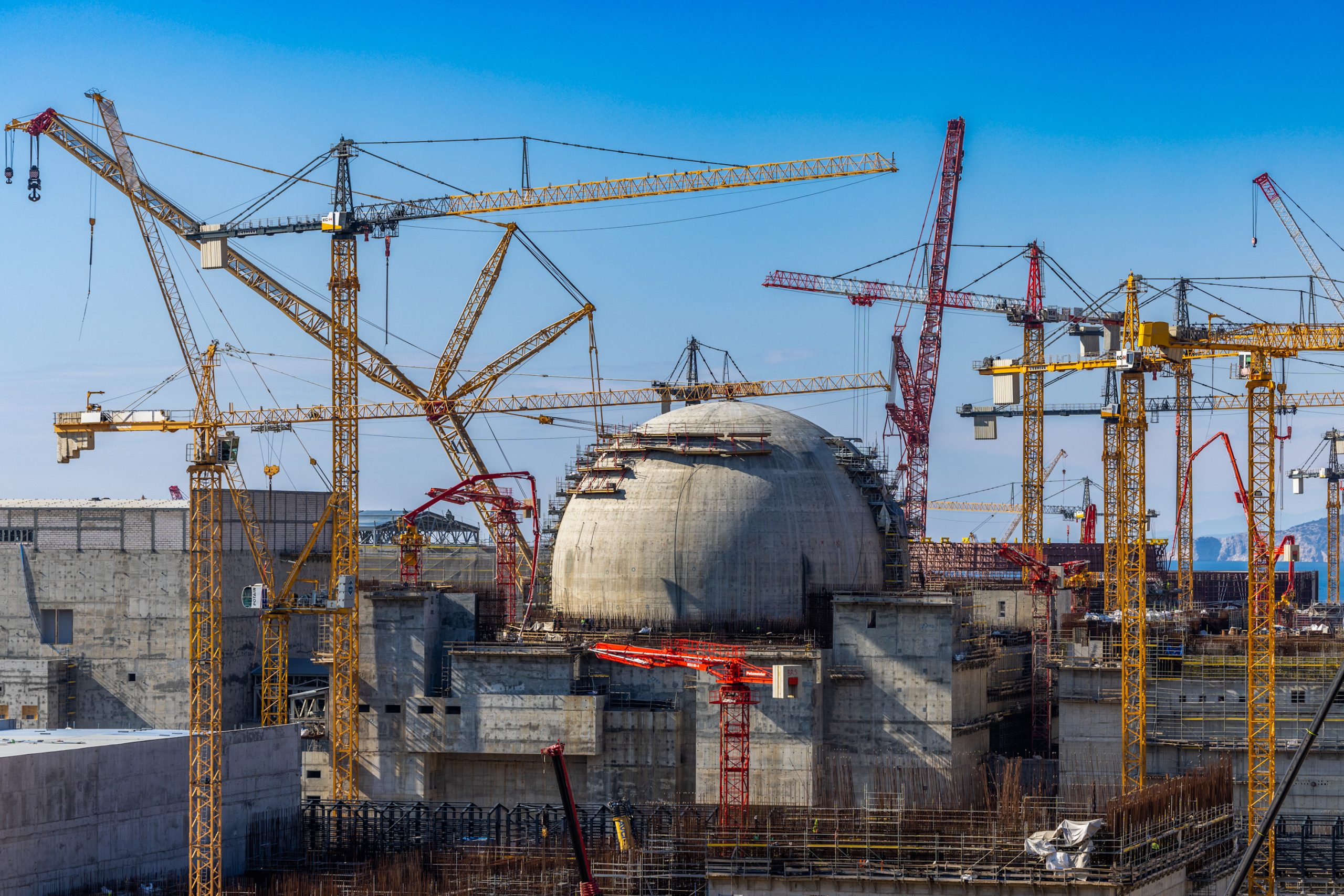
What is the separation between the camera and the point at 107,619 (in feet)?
293

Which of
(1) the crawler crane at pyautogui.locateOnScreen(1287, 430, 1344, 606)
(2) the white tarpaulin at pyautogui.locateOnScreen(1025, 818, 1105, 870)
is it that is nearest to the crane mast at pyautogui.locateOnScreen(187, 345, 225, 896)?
(2) the white tarpaulin at pyautogui.locateOnScreen(1025, 818, 1105, 870)

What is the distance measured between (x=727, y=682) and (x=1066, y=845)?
1556cm

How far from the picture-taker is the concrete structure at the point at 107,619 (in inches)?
3479

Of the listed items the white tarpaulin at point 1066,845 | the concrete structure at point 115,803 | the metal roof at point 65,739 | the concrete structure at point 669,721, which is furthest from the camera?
the concrete structure at point 669,721

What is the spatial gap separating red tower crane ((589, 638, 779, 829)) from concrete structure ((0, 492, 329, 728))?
978 inches

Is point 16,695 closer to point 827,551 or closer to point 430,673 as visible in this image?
point 430,673

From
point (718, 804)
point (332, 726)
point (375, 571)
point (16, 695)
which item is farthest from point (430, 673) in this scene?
point (375, 571)

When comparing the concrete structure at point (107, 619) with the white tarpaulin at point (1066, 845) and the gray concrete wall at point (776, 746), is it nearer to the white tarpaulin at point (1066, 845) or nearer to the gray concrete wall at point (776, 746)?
the gray concrete wall at point (776, 746)

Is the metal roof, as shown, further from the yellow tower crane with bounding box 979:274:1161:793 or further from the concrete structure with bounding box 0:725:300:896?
the yellow tower crane with bounding box 979:274:1161:793

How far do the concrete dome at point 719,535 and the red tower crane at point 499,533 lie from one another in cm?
420

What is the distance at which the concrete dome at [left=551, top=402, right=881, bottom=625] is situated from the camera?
250 feet

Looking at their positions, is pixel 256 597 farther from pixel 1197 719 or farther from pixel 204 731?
pixel 1197 719

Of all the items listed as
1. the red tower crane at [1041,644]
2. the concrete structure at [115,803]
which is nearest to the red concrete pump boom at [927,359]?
the red tower crane at [1041,644]

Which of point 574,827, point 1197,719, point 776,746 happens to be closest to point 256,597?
point 776,746
